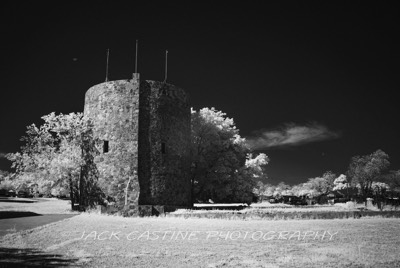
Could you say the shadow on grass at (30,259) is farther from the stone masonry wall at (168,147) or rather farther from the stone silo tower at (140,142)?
the stone masonry wall at (168,147)

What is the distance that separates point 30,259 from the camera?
9.06 metres

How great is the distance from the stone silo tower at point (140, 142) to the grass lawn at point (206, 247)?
13.7 meters

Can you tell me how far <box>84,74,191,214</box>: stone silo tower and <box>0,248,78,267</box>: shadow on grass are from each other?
59.4 ft

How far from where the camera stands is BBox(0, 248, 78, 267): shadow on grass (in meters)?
8.45

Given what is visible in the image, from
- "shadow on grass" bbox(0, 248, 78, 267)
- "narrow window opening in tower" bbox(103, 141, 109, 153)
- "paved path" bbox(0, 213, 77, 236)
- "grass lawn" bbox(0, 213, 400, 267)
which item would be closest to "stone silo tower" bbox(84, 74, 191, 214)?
"narrow window opening in tower" bbox(103, 141, 109, 153)

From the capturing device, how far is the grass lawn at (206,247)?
888 cm

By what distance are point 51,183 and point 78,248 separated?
21519 mm

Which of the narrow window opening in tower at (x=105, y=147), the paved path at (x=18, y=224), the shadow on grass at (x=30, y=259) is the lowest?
the shadow on grass at (x=30, y=259)

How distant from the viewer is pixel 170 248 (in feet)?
35.4

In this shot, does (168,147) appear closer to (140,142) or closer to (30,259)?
(140,142)

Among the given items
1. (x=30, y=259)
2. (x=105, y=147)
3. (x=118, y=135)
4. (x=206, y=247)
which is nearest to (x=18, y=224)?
(x=30, y=259)

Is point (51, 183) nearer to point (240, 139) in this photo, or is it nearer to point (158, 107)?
point (158, 107)

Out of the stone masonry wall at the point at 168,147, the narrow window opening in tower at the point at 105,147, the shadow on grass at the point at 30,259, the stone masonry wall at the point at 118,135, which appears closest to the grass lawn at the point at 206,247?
the shadow on grass at the point at 30,259

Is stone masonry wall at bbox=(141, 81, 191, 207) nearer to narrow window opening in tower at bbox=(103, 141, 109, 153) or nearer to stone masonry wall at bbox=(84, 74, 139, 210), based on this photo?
stone masonry wall at bbox=(84, 74, 139, 210)
